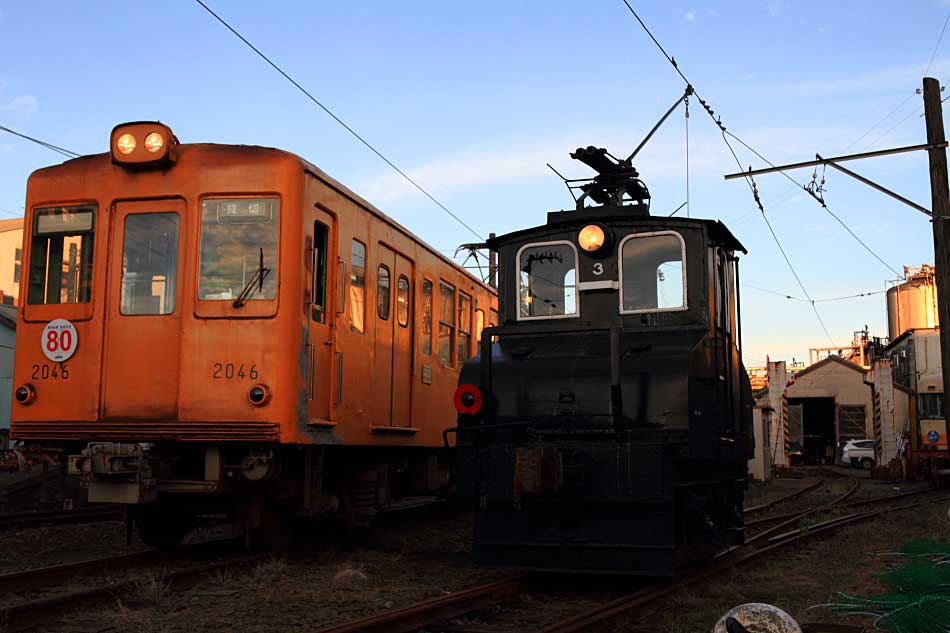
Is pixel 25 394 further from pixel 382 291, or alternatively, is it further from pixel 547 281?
pixel 547 281

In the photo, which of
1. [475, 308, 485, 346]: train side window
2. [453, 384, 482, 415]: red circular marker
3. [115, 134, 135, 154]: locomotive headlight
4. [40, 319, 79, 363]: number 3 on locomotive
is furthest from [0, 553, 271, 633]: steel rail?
[475, 308, 485, 346]: train side window

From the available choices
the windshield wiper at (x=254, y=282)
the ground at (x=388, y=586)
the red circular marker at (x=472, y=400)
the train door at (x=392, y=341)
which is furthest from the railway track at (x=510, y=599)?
the windshield wiper at (x=254, y=282)

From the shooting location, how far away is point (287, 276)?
8227 millimetres

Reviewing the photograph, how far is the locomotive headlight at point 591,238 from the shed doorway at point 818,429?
46.3m

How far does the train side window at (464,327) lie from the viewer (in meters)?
13.5

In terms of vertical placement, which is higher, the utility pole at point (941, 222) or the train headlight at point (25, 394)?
the utility pole at point (941, 222)

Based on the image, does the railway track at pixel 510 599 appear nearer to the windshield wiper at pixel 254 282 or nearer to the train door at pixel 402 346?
the windshield wiper at pixel 254 282

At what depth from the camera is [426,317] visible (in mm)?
12062

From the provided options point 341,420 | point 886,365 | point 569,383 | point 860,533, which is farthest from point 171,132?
point 886,365

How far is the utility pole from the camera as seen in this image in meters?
15.4

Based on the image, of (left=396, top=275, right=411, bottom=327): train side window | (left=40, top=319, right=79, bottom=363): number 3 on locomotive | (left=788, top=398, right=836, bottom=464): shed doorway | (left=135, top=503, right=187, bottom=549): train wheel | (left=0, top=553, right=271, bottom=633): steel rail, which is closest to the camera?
(left=0, top=553, right=271, bottom=633): steel rail

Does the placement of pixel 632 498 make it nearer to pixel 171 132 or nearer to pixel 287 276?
pixel 287 276

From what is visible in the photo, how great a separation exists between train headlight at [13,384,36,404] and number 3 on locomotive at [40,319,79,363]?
0.33 m

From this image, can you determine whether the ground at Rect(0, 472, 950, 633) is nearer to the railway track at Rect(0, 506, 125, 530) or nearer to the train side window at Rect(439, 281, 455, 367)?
the railway track at Rect(0, 506, 125, 530)
